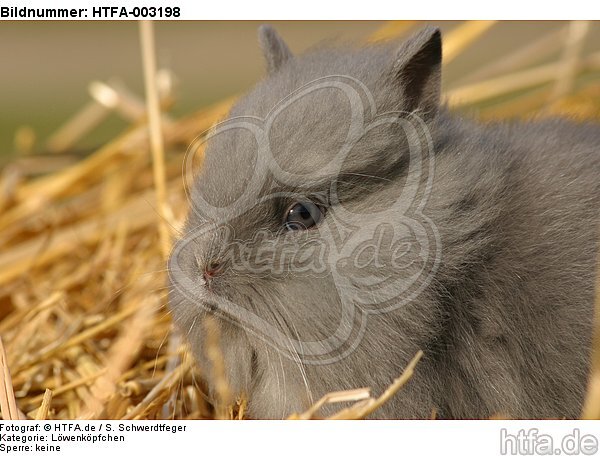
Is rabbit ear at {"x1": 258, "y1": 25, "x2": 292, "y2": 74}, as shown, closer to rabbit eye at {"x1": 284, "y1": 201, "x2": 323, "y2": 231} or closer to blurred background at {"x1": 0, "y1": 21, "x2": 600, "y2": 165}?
blurred background at {"x1": 0, "y1": 21, "x2": 600, "y2": 165}

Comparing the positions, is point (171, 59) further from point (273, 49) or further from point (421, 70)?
point (421, 70)

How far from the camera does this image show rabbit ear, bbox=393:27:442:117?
2.07 metres

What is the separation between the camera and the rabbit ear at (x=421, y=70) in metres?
2.07

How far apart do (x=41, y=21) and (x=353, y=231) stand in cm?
122

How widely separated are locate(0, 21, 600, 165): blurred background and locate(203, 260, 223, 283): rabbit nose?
0.94 metres

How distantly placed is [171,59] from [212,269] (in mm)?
2892

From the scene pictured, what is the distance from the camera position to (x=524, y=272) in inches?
82.4

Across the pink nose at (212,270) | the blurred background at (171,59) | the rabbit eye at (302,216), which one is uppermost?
the blurred background at (171,59)

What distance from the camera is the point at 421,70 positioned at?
2.14m

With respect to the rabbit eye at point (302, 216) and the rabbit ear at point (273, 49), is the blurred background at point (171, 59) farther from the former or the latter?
the rabbit eye at point (302, 216)

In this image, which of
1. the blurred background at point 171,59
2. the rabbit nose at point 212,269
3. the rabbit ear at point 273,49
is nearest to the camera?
the rabbit nose at point 212,269

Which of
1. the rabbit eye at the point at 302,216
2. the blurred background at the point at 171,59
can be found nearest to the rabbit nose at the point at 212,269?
the rabbit eye at the point at 302,216

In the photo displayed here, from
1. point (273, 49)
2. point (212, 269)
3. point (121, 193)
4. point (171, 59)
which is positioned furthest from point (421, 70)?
point (171, 59)
